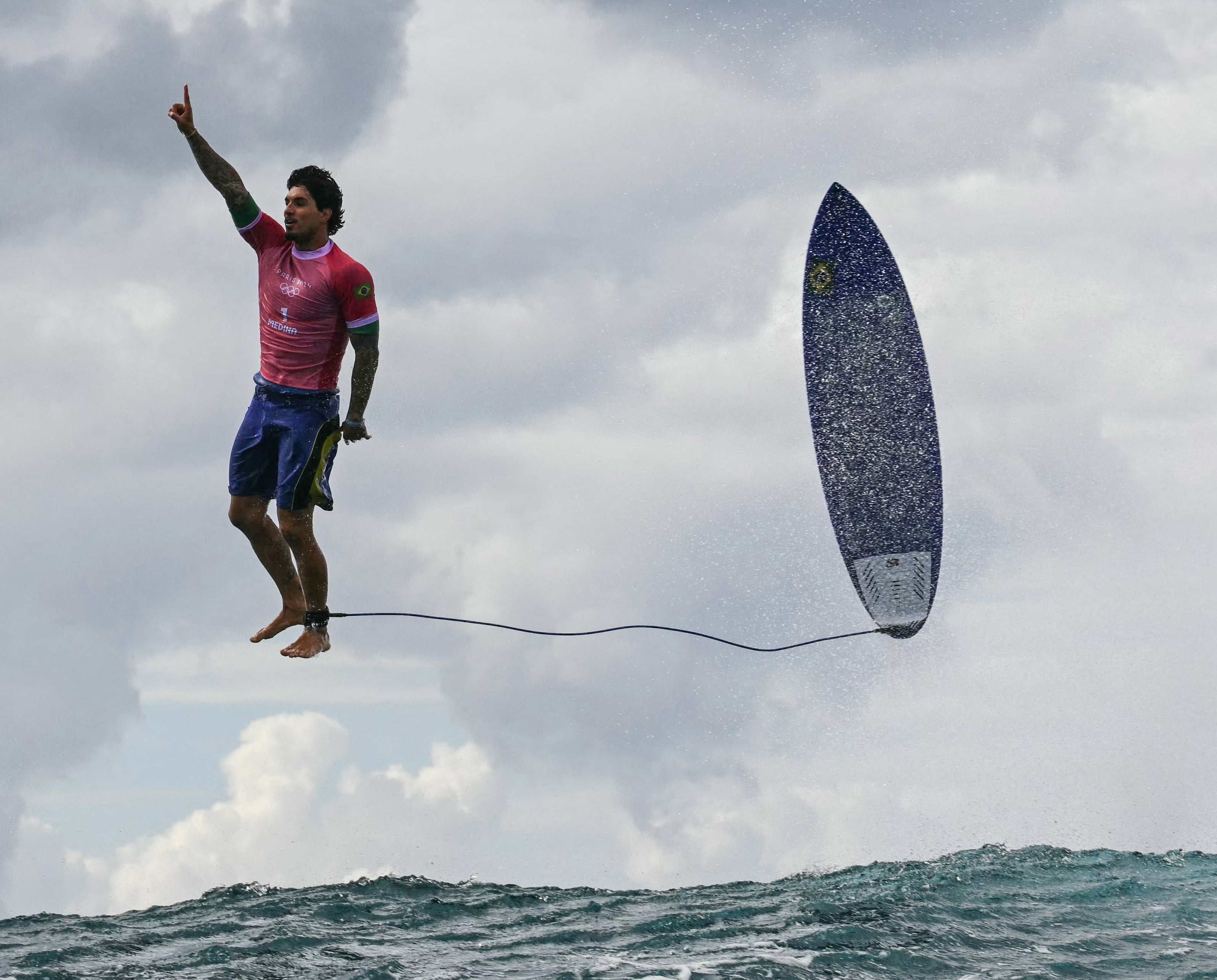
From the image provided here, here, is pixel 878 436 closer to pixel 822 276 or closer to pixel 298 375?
pixel 822 276

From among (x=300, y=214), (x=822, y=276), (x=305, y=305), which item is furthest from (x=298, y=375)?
(x=822, y=276)

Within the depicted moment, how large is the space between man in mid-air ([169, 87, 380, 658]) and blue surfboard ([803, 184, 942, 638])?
24.0 ft

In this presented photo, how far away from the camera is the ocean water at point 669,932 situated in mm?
11062

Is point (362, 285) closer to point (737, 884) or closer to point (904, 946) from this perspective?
point (904, 946)

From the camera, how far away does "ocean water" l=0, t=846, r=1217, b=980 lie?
11062 mm

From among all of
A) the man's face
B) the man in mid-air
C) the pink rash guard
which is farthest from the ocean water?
the man's face

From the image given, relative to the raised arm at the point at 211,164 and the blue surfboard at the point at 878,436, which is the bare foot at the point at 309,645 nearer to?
the raised arm at the point at 211,164

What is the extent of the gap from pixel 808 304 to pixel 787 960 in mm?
8891

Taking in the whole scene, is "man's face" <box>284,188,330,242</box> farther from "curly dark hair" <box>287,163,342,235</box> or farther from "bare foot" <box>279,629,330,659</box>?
"bare foot" <box>279,629,330,659</box>

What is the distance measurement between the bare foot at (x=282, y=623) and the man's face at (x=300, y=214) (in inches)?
145

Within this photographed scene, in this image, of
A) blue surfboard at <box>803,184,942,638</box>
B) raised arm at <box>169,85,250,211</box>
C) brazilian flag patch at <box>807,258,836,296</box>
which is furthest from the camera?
brazilian flag patch at <box>807,258,836,296</box>

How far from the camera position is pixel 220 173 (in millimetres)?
10727

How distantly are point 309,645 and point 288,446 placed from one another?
80.3 inches

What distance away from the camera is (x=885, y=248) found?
53.0 feet
